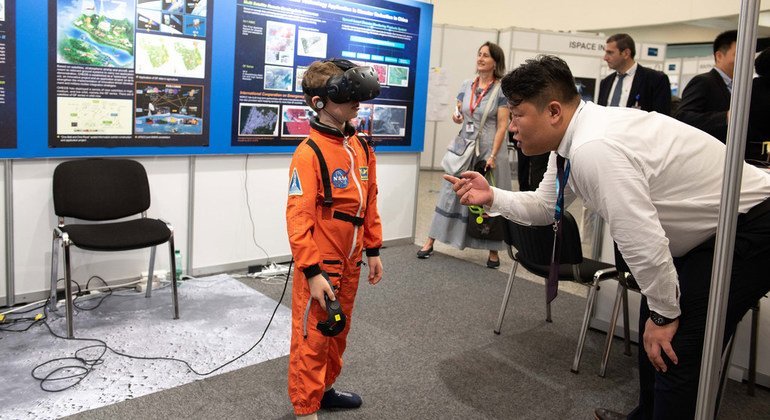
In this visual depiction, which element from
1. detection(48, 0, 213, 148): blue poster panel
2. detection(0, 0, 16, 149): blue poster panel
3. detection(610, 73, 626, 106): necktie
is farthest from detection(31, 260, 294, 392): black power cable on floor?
detection(610, 73, 626, 106): necktie

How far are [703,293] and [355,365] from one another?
5.51 ft

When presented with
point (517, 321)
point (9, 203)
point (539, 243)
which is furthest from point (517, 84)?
point (9, 203)

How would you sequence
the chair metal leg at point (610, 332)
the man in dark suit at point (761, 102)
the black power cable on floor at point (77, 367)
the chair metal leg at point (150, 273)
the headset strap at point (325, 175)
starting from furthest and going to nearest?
the chair metal leg at point (150, 273)
the man in dark suit at point (761, 102)
the chair metal leg at point (610, 332)
the black power cable on floor at point (77, 367)
the headset strap at point (325, 175)

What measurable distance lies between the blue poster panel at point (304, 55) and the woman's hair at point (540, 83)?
277 cm

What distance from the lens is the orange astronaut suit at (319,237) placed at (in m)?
2.11

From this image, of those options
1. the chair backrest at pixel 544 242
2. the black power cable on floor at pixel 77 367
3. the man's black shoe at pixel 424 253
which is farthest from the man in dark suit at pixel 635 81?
the black power cable on floor at pixel 77 367

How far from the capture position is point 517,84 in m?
1.73

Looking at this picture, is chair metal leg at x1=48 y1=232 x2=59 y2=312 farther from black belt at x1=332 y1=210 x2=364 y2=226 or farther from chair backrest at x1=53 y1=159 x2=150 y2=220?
black belt at x1=332 y1=210 x2=364 y2=226

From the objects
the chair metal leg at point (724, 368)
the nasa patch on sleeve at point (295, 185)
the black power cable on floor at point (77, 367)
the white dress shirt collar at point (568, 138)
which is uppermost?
the white dress shirt collar at point (568, 138)

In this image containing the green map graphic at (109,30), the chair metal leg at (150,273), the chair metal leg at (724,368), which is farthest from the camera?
the chair metal leg at (150,273)

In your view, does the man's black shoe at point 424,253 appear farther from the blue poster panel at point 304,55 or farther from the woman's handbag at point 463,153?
the blue poster panel at point 304,55

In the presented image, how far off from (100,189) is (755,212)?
124 inches

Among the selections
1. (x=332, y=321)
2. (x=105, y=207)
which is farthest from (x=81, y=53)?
(x=332, y=321)

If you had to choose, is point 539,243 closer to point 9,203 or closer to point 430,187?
point 9,203
